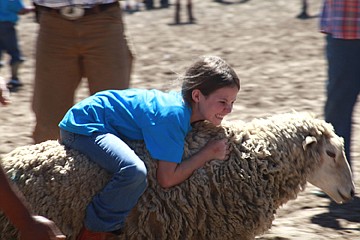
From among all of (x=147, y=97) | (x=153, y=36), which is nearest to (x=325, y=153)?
(x=147, y=97)

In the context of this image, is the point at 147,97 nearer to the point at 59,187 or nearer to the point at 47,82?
the point at 59,187

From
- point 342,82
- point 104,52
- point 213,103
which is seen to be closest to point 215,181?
point 213,103

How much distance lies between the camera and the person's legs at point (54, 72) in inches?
199

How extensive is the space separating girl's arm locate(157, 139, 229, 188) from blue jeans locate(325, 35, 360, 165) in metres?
1.60

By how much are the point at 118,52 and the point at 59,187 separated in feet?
4.11

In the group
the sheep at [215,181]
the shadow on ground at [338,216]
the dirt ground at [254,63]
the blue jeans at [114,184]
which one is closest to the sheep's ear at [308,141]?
the sheep at [215,181]

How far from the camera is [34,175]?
410 centimetres

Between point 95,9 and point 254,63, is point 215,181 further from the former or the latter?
point 254,63

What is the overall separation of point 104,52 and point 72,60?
217mm

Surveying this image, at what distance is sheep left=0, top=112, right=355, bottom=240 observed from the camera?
409cm

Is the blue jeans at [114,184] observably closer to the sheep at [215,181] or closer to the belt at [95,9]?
the sheep at [215,181]

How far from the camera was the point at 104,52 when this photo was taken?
5031 millimetres

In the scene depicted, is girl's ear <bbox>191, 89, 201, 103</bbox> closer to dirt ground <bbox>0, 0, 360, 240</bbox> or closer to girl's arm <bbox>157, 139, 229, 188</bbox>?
dirt ground <bbox>0, 0, 360, 240</bbox>

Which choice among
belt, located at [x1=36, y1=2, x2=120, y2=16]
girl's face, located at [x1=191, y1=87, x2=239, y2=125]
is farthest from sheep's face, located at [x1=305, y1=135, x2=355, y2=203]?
belt, located at [x1=36, y1=2, x2=120, y2=16]
